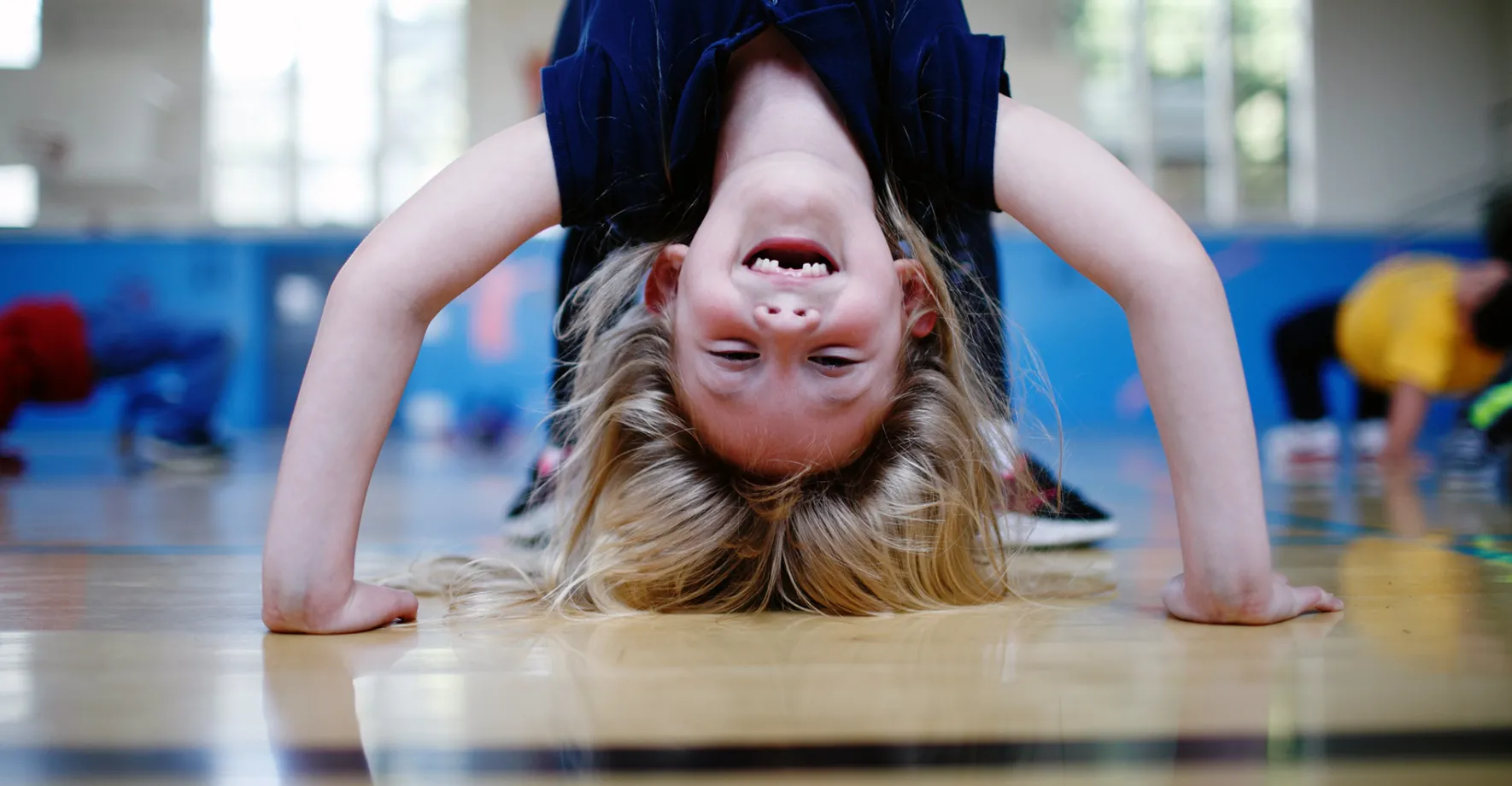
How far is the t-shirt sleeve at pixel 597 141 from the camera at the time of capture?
86 centimetres

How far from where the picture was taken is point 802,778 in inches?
16.3

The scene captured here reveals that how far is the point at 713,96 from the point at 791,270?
244 mm

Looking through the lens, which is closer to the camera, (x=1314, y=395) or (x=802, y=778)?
(x=802, y=778)

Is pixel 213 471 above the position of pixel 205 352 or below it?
below

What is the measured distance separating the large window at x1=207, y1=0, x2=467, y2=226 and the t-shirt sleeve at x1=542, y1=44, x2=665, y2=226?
18.1 feet

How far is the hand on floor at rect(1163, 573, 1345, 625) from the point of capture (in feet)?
2.38

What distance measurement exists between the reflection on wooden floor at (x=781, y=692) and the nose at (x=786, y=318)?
0.69ft

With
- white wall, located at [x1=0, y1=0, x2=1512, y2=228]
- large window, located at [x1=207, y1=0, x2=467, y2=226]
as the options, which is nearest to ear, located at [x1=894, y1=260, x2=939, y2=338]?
white wall, located at [x1=0, y1=0, x2=1512, y2=228]

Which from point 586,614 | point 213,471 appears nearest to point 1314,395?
point 586,614

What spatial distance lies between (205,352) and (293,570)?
9.52 feet

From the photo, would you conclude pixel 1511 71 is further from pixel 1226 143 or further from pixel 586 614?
pixel 586 614

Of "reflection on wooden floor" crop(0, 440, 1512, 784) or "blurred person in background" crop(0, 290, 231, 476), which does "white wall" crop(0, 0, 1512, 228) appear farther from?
"reflection on wooden floor" crop(0, 440, 1512, 784)

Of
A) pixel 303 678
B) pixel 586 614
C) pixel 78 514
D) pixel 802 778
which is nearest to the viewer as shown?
pixel 802 778

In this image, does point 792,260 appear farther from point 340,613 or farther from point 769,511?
point 340,613
